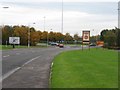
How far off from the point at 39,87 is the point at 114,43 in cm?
10237

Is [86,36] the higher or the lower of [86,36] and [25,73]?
the higher

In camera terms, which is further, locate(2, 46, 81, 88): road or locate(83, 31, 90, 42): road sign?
locate(83, 31, 90, 42): road sign

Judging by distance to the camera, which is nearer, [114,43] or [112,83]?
[112,83]

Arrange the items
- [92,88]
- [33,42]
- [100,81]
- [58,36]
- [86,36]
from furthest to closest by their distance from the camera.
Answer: [58,36]
[33,42]
[86,36]
[100,81]
[92,88]

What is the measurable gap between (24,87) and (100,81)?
136 inches

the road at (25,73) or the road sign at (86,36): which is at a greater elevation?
the road sign at (86,36)

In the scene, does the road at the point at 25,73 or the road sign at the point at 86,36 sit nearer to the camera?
the road at the point at 25,73

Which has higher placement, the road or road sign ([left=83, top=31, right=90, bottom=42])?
road sign ([left=83, top=31, right=90, bottom=42])

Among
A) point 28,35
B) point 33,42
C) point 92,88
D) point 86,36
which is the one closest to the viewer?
point 92,88

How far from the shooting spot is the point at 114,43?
11619cm

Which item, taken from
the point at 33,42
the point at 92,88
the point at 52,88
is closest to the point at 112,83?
the point at 92,88

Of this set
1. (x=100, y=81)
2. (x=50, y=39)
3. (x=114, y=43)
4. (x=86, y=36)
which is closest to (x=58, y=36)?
(x=50, y=39)

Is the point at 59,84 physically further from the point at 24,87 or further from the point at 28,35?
the point at 28,35

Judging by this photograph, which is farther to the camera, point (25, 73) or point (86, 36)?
point (86, 36)
